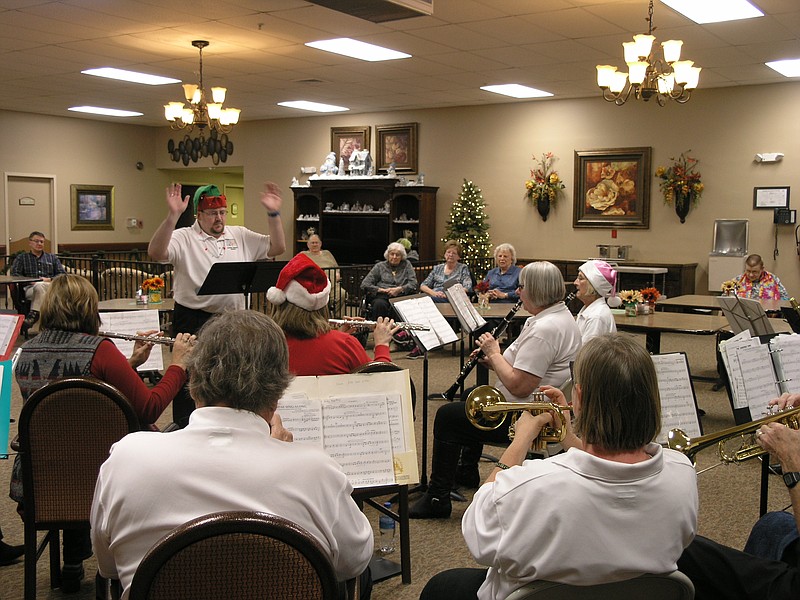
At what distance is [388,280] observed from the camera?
29.3ft

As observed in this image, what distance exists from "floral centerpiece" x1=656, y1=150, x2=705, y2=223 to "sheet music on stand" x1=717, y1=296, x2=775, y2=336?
5.22 meters

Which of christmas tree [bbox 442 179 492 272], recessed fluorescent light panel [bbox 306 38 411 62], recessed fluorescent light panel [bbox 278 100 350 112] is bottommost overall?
christmas tree [bbox 442 179 492 272]

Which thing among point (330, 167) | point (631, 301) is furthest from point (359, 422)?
point (330, 167)

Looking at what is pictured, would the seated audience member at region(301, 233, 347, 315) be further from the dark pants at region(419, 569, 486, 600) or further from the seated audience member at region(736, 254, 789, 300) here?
the dark pants at region(419, 569, 486, 600)

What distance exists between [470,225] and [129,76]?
16.3 feet

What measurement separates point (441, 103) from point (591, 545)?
1108 centimetres

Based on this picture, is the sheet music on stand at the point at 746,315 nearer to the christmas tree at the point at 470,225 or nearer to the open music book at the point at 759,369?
the open music book at the point at 759,369

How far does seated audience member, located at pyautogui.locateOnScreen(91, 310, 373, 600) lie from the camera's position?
5.15ft

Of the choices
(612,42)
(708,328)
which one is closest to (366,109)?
(612,42)

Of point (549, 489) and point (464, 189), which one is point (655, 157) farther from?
point (549, 489)

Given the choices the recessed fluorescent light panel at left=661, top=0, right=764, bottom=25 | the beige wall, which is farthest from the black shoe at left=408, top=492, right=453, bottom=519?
the beige wall

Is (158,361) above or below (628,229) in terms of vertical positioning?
below

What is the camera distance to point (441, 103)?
1220 cm

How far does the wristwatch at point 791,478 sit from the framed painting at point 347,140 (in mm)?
11702
